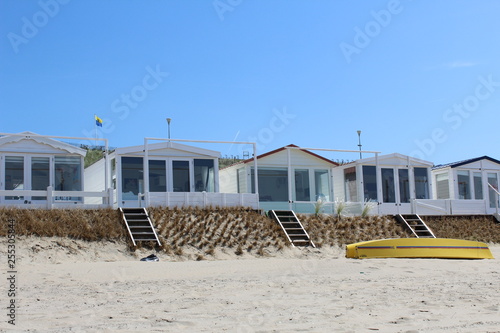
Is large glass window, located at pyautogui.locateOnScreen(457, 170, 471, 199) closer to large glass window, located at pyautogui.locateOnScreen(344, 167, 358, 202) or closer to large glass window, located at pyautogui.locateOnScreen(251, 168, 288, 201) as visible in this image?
large glass window, located at pyautogui.locateOnScreen(344, 167, 358, 202)

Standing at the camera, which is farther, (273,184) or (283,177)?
(283,177)

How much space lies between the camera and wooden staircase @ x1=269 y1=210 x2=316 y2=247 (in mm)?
18641

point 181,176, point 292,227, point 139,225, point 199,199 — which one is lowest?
point 292,227

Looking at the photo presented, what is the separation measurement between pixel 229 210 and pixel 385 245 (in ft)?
20.3

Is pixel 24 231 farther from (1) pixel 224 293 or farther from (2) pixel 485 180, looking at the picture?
(2) pixel 485 180

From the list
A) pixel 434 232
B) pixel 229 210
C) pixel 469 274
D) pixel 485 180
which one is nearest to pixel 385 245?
pixel 469 274

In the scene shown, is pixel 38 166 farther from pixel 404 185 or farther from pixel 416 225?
pixel 404 185

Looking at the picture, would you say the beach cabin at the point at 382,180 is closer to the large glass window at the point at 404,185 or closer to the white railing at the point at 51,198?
the large glass window at the point at 404,185

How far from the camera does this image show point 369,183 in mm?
26766

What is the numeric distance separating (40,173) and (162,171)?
Result: 4275mm

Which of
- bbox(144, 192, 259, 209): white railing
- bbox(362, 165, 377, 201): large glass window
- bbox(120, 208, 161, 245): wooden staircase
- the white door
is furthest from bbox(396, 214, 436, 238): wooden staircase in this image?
bbox(120, 208, 161, 245): wooden staircase

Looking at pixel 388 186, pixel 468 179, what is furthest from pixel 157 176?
pixel 468 179

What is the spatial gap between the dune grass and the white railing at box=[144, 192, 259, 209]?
18.1 inches

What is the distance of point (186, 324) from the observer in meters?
6.74
